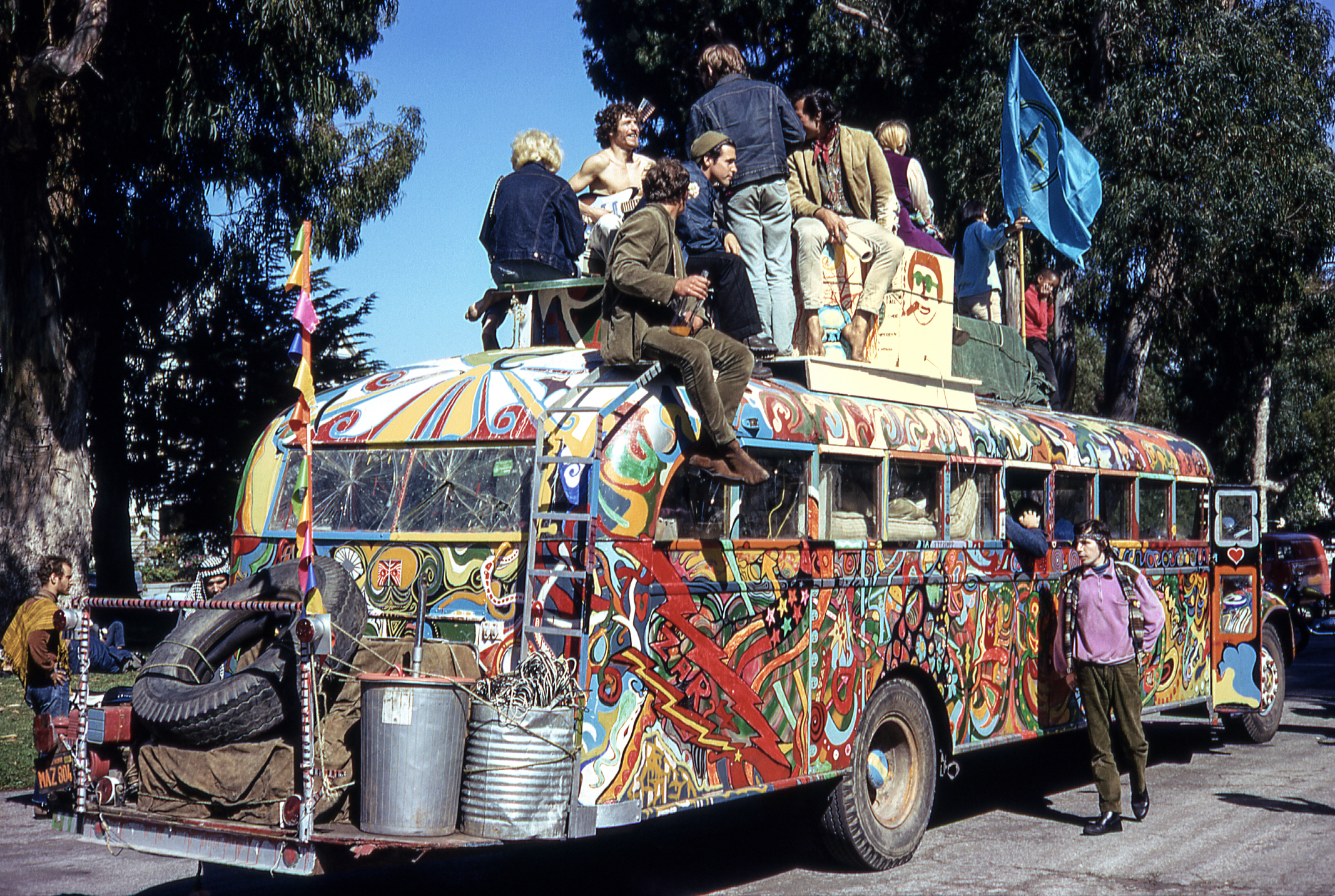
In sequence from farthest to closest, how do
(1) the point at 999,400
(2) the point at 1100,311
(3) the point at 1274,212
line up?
(2) the point at 1100,311
(3) the point at 1274,212
(1) the point at 999,400

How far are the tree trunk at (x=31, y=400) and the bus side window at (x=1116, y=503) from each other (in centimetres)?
1117

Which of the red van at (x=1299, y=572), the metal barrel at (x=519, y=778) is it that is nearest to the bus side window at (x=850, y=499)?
the metal barrel at (x=519, y=778)

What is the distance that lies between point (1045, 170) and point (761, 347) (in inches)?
237

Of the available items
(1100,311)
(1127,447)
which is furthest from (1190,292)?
(1127,447)

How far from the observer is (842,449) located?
281 inches

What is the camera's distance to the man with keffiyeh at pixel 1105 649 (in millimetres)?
8594

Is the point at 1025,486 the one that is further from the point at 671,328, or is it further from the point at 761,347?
the point at 671,328

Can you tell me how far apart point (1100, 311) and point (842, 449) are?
581 inches

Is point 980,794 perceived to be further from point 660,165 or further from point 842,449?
point 660,165

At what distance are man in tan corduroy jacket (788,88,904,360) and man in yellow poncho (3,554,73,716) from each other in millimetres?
5398

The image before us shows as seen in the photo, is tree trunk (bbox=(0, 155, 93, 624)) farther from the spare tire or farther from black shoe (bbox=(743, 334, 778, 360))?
black shoe (bbox=(743, 334, 778, 360))

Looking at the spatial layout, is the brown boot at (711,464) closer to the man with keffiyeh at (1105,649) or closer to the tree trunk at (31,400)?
the man with keffiyeh at (1105,649)

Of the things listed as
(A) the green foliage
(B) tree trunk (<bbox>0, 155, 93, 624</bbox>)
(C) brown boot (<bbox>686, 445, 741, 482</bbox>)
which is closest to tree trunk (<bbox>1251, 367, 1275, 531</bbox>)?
(A) the green foliage

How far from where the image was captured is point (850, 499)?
23.9ft
